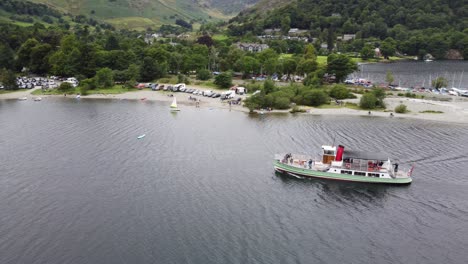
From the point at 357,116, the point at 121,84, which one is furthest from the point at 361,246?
the point at 121,84

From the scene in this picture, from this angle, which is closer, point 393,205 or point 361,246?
point 361,246

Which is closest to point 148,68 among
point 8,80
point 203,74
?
point 203,74

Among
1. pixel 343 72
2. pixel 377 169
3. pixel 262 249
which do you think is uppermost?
pixel 343 72

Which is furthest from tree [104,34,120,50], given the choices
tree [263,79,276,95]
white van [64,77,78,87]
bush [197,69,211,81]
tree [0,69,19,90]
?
tree [263,79,276,95]

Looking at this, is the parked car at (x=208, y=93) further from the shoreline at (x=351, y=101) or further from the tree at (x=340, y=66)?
the tree at (x=340, y=66)

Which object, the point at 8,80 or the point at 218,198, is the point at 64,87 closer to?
the point at 8,80

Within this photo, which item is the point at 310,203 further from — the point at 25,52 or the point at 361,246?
the point at 25,52

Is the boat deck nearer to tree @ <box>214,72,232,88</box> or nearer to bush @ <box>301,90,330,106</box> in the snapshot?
bush @ <box>301,90,330,106</box>

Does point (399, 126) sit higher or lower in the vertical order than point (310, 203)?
higher
